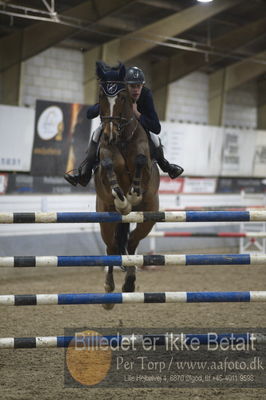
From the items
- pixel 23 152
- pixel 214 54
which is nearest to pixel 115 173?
pixel 23 152

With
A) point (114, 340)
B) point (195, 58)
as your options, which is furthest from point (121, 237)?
point (195, 58)

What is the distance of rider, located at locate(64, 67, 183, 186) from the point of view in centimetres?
518

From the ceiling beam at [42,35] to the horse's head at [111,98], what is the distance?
8123mm

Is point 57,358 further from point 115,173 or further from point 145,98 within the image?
point 145,98

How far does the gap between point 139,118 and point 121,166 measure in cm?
60

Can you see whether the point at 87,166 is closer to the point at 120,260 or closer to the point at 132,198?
the point at 132,198

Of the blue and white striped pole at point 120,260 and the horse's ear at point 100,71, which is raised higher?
the horse's ear at point 100,71

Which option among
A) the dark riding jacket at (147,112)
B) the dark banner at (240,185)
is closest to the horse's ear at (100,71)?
the dark riding jacket at (147,112)

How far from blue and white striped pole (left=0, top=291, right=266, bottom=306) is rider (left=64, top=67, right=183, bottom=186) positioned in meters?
1.72

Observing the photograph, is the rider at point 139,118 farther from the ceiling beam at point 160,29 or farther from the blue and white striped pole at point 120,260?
Result: the ceiling beam at point 160,29

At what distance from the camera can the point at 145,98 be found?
553 cm

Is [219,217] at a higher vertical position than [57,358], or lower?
higher

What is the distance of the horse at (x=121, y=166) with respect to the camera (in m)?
4.87

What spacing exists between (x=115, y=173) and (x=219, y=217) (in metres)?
1.17
